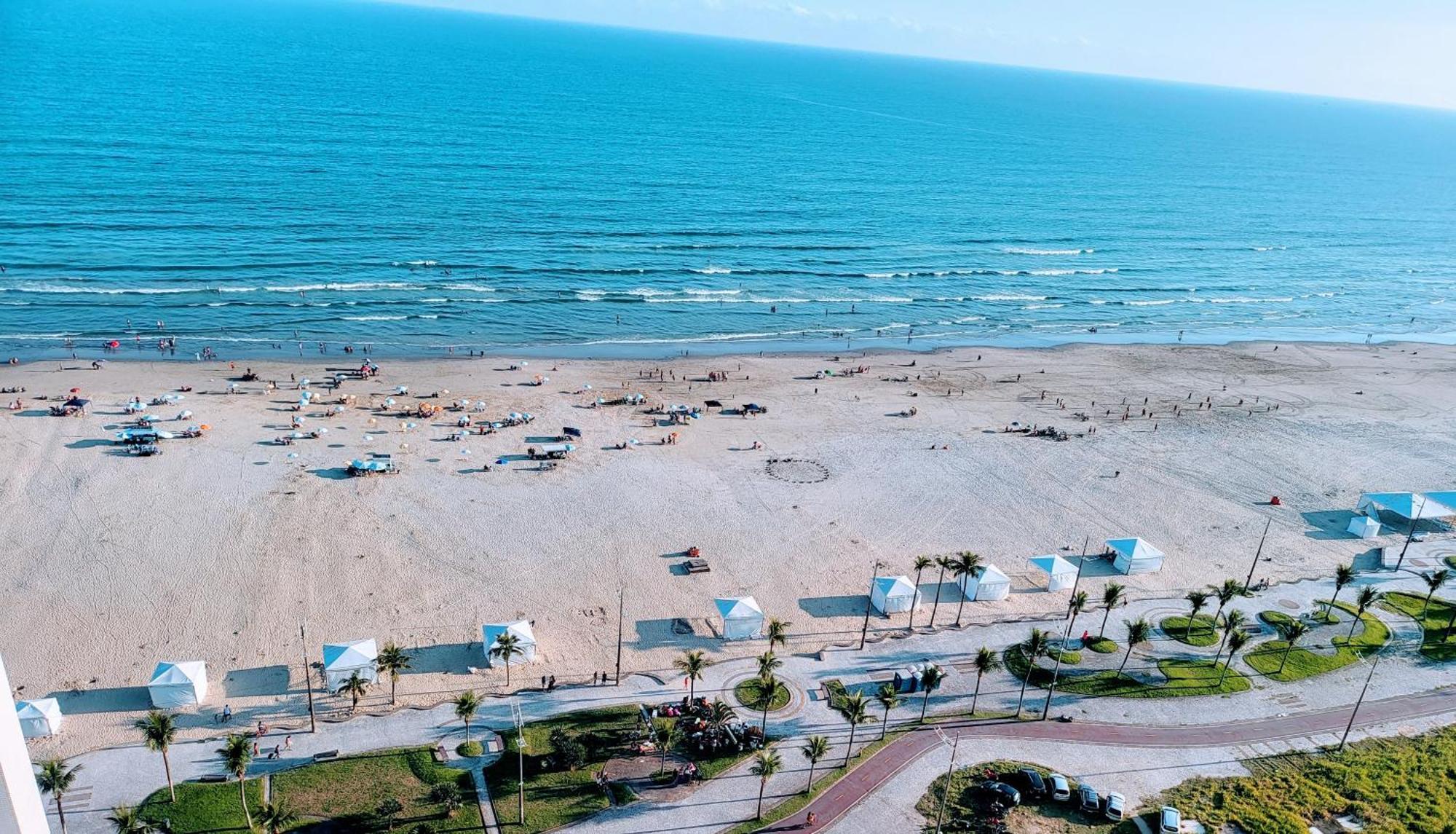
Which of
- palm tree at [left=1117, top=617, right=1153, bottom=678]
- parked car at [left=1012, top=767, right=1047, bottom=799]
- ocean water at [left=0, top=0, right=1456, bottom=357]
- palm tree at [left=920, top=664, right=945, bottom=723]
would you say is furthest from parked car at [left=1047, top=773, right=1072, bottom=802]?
ocean water at [left=0, top=0, right=1456, bottom=357]

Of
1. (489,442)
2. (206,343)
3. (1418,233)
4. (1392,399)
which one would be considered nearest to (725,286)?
(489,442)

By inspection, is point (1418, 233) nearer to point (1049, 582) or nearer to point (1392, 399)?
point (1392, 399)

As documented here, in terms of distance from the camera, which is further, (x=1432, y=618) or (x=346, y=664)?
(x=1432, y=618)

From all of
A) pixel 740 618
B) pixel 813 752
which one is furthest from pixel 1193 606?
pixel 813 752

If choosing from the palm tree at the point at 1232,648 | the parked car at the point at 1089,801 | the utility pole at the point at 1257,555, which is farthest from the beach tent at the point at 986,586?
the parked car at the point at 1089,801

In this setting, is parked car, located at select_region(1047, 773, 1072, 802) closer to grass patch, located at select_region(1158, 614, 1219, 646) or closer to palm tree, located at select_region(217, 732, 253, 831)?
grass patch, located at select_region(1158, 614, 1219, 646)

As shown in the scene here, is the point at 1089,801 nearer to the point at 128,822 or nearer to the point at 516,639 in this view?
the point at 516,639

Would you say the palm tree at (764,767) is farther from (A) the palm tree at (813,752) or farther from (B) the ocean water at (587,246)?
(B) the ocean water at (587,246)
